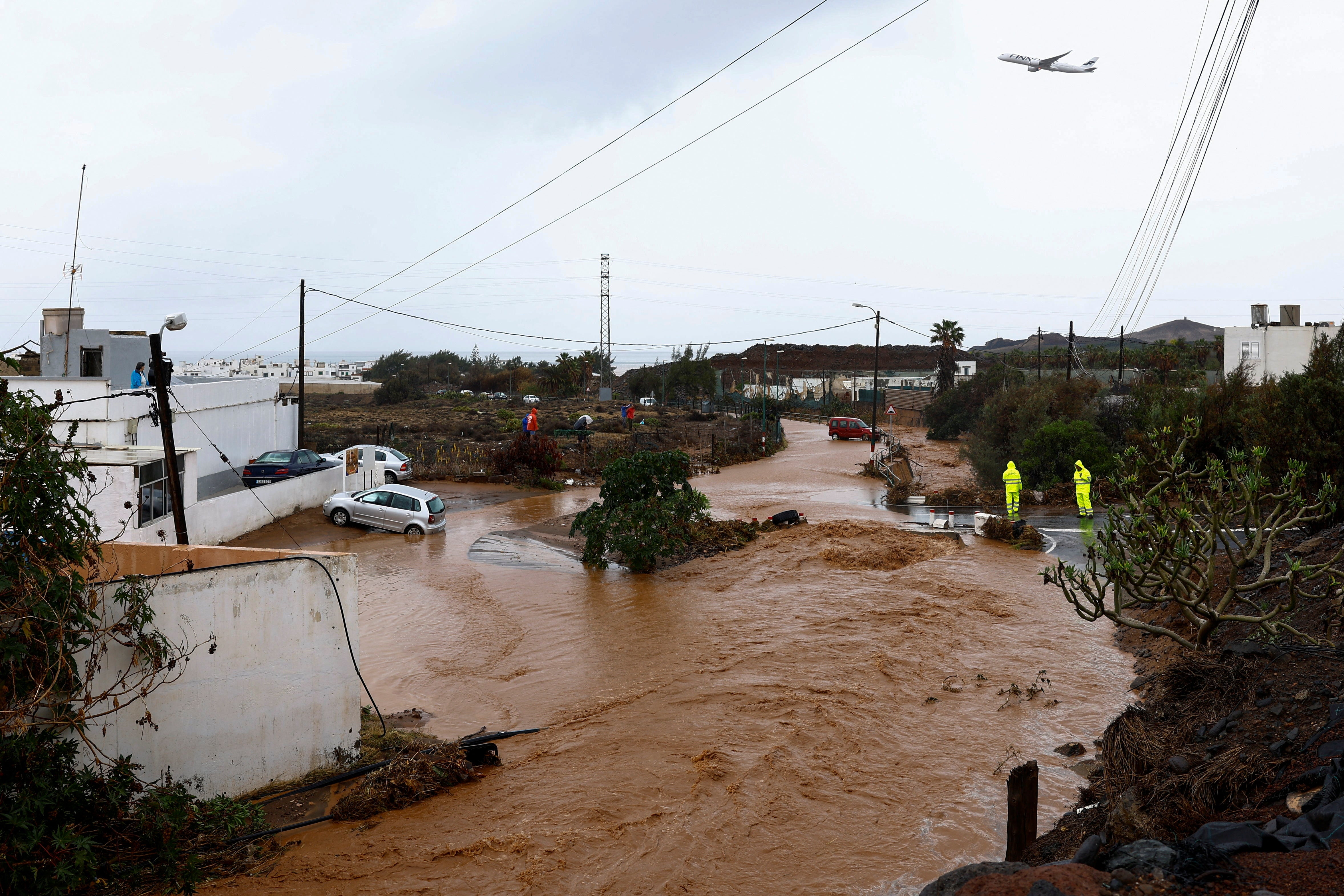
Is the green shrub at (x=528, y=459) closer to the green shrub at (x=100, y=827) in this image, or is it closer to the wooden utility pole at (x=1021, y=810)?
the green shrub at (x=100, y=827)

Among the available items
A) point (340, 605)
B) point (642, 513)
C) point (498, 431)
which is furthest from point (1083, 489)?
point (498, 431)

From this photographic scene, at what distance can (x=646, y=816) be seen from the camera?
880cm

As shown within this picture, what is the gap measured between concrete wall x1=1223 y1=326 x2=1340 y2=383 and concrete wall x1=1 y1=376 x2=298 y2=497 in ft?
122

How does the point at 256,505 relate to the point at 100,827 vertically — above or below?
above

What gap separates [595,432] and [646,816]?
41081 mm

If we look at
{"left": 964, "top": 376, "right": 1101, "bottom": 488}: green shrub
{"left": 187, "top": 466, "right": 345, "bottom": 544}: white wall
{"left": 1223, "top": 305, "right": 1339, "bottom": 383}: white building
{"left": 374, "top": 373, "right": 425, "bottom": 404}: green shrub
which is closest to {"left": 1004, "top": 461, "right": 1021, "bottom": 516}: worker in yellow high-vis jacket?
{"left": 964, "top": 376, "right": 1101, "bottom": 488}: green shrub

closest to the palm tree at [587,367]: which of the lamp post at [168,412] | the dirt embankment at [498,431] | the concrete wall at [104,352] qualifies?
the dirt embankment at [498,431]

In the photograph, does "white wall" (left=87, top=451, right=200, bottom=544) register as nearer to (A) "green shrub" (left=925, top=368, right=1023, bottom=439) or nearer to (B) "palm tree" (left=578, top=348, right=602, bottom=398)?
(A) "green shrub" (left=925, top=368, right=1023, bottom=439)

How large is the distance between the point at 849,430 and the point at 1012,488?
101 ft

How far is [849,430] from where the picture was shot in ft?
174

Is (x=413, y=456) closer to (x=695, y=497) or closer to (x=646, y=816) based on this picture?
(x=695, y=497)

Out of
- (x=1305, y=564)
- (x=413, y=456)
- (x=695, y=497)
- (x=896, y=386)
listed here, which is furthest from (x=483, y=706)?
(x=896, y=386)

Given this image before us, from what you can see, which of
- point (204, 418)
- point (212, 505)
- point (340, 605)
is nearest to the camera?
point (340, 605)

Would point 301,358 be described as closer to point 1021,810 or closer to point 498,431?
point 498,431
